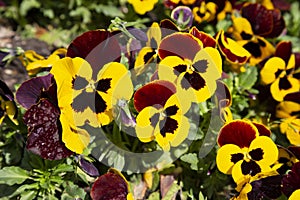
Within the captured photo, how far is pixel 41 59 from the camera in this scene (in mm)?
3275

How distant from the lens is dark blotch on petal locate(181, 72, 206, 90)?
9.25 feet

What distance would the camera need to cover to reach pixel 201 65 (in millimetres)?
2836

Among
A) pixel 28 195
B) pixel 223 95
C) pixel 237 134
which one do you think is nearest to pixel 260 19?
pixel 223 95

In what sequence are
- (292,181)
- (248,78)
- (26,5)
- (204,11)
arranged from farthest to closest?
(26,5) → (204,11) → (248,78) → (292,181)

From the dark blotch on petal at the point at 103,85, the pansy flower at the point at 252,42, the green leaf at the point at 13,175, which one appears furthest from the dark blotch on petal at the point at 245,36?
the green leaf at the point at 13,175

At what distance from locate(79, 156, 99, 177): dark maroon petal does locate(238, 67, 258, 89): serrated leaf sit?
102 cm

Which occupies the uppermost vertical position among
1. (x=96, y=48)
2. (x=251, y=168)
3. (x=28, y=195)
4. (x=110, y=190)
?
(x=96, y=48)

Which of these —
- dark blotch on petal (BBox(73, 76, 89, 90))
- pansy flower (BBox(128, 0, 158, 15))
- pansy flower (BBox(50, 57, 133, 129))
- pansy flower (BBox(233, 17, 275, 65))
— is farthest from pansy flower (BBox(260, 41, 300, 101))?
dark blotch on petal (BBox(73, 76, 89, 90))

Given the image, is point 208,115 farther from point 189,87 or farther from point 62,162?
point 62,162

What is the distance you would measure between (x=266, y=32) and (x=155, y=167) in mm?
1106

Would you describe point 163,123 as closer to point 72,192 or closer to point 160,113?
point 160,113

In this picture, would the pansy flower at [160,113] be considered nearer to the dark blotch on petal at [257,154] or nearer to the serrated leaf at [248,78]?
the dark blotch on petal at [257,154]

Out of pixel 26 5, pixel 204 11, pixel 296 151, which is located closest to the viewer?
pixel 296 151

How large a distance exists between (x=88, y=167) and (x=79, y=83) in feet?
1.38
